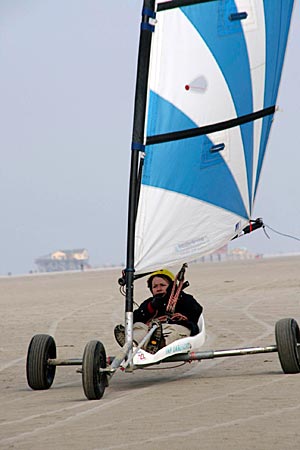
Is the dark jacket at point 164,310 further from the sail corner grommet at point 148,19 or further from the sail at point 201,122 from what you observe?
the sail corner grommet at point 148,19

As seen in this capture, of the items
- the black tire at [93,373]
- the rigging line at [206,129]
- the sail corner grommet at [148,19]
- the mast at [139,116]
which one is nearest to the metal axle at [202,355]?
the black tire at [93,373]

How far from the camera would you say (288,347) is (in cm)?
718

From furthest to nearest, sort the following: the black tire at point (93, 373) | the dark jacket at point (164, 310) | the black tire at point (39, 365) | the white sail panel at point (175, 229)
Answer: the dark jacket at point (164, 310) → the white sail panel at point (175, 229) → the black tire at point (39, 365) → the black tire at point (93, 373)

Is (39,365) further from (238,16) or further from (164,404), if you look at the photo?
(238,16)

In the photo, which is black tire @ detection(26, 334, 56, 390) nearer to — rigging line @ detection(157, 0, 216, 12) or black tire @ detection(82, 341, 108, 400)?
black tire @ detection(82, 341, 108, 400)

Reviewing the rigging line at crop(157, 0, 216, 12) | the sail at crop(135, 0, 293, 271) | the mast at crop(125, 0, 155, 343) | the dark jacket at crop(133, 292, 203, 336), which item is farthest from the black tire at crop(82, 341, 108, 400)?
the rigging line at crop(157, 0, 216, 12)

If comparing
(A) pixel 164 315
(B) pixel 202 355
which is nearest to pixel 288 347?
(B) pixel 202 355

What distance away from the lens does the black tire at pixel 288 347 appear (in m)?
7.14

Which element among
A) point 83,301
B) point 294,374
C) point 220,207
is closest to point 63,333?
point 220,207

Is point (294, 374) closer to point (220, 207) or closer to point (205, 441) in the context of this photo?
point (220, 207)

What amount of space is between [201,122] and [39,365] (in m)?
2.21

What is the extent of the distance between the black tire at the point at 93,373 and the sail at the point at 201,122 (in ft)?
3.12

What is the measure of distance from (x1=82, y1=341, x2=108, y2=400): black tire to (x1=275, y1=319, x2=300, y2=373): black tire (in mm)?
1302

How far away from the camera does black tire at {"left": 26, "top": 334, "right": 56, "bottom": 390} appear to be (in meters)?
7.27
